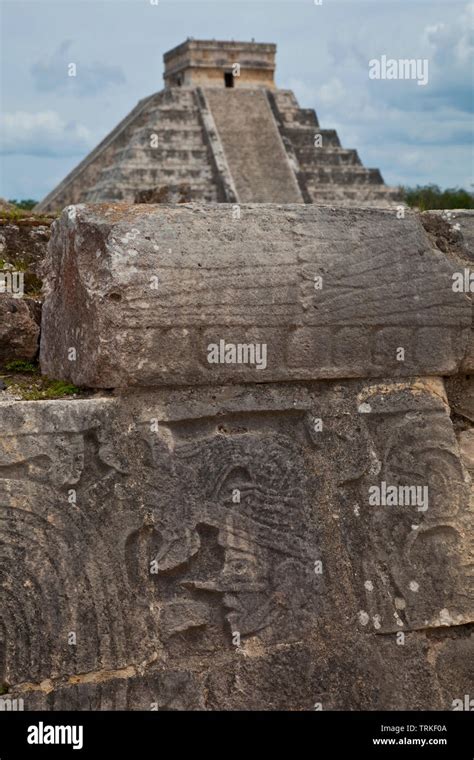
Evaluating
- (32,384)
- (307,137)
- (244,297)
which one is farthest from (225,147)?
(244,297)

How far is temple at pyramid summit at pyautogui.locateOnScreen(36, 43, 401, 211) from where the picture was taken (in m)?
31.5

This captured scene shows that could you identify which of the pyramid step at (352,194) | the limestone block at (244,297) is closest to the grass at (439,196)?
the pyramid step at (352,194)

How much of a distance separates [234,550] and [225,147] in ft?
102

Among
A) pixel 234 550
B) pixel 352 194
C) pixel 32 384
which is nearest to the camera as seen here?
pixel 234 550

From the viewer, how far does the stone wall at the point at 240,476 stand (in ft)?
10.8

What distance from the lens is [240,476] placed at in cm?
350

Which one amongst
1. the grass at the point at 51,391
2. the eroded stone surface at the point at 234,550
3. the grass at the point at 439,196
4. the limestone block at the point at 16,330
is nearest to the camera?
the eroded stone surface at the point at 234,550

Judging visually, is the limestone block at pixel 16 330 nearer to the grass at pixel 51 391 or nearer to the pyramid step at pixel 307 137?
the grass at pixel 51 391

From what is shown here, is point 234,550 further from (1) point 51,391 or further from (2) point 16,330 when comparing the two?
(2) point 16,330

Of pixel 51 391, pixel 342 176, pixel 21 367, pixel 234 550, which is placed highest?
pixel 342 176

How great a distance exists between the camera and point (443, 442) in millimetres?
3773

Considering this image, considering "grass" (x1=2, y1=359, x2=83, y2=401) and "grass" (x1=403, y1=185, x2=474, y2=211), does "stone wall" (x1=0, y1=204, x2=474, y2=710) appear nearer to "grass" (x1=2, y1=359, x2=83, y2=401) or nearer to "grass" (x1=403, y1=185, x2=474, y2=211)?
"grass" (x1=2, y1=359, x2=83, y2=401)

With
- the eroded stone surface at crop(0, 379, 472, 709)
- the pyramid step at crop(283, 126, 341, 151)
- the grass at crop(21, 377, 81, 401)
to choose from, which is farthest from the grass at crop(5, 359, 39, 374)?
the pyramid step at crop(283, 126, 341, 151)

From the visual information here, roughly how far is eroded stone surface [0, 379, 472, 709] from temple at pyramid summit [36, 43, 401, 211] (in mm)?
26481
